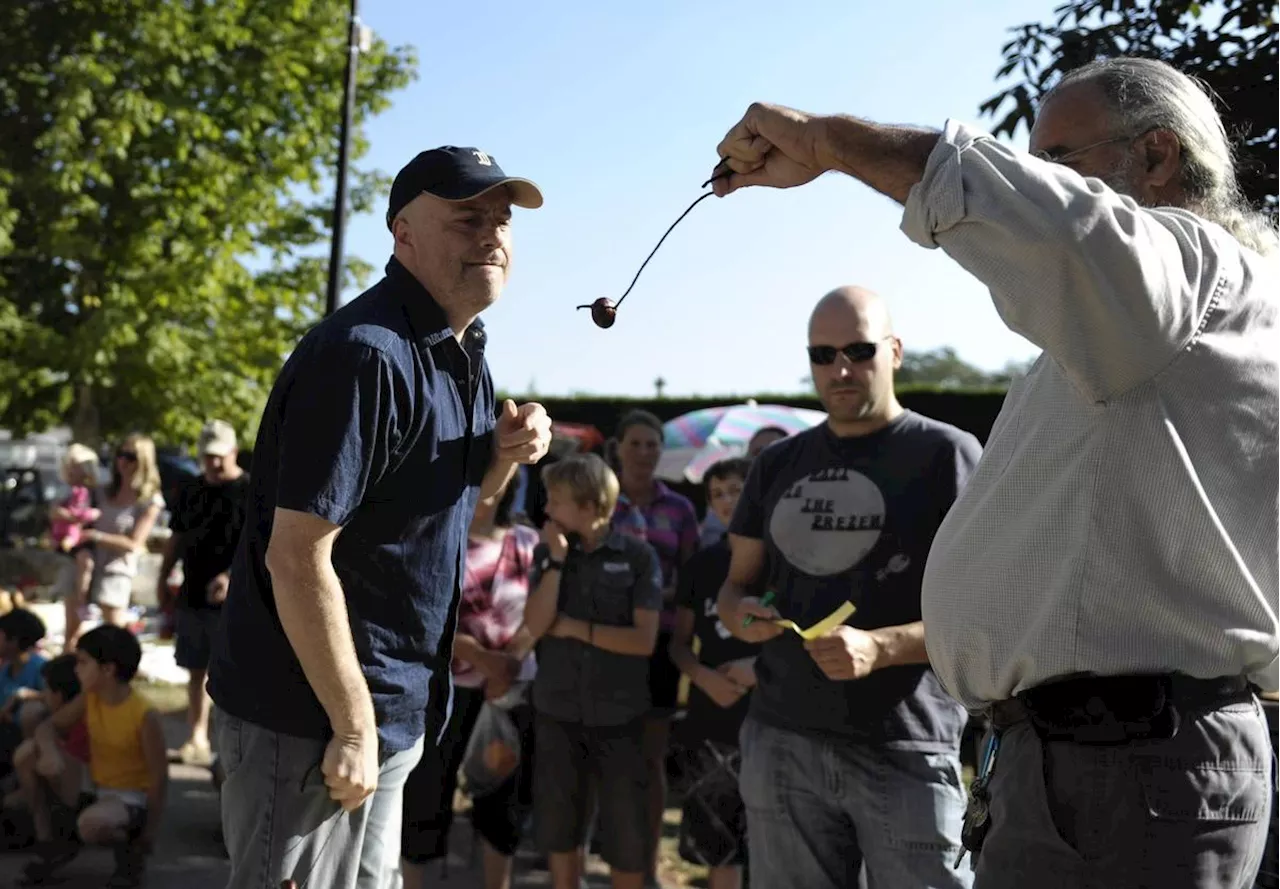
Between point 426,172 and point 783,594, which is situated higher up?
point 426,172

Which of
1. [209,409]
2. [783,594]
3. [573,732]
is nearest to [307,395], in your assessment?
[783,594]

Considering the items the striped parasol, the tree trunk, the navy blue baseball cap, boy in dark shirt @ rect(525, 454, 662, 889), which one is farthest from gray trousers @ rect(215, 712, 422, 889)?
the tree trunk

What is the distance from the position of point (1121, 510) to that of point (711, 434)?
10.6m

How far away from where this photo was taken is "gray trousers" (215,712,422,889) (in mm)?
2717

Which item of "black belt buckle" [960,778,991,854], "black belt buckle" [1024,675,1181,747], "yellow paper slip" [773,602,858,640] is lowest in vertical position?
"black belt buckle" [960,778,991,854]

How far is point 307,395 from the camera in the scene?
2.66 metres

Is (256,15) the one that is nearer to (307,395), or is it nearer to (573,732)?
(573,732)

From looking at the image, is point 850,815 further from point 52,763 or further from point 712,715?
point 52,763

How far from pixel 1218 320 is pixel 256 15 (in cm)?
1865

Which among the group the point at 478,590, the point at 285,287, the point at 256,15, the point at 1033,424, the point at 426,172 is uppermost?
the point at 256,15

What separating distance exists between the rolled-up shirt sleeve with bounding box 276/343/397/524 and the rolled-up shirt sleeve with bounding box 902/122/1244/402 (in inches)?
48.4

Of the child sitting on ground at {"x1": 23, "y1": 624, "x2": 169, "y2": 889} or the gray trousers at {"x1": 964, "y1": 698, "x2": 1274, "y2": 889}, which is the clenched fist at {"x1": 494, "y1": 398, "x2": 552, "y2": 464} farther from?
the child sitting on ground at {"x1": 23, "y1": 624, "x2": 169, "y2": 889}

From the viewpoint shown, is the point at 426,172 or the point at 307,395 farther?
the point at 426,172

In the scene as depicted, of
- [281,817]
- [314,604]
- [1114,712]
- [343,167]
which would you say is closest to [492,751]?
[281,817]
